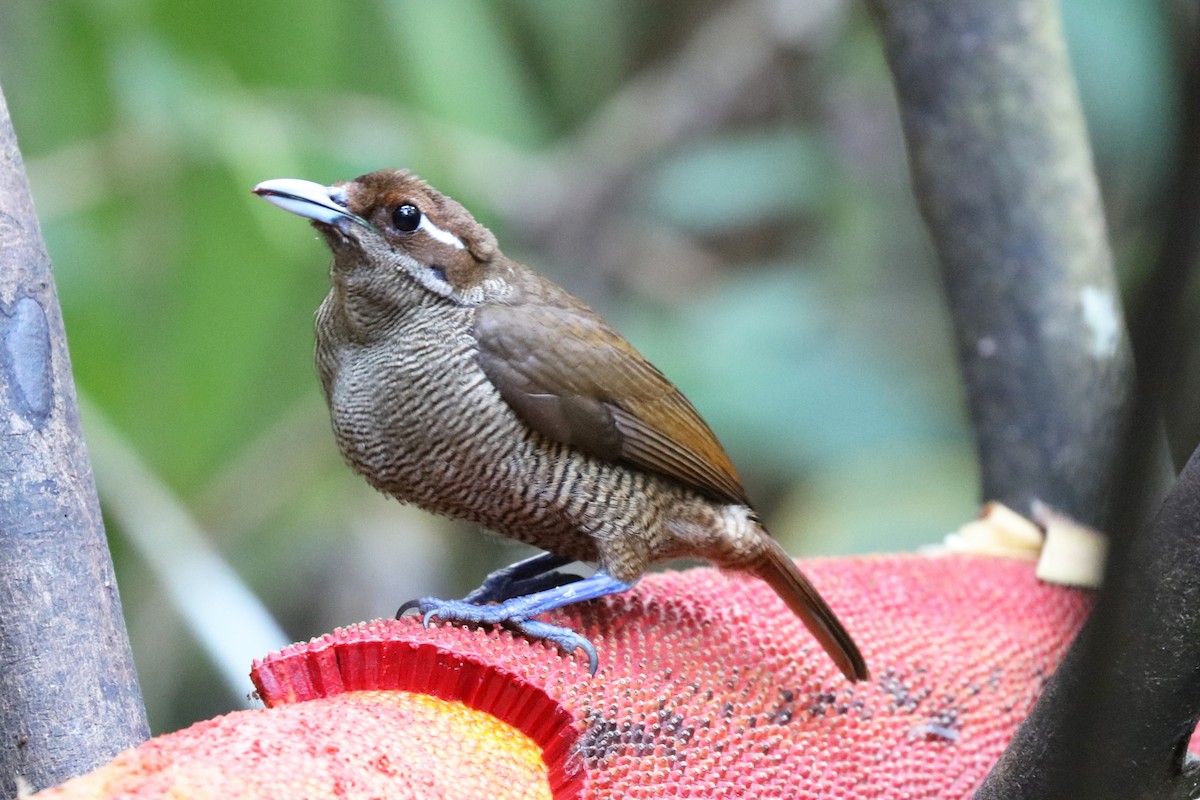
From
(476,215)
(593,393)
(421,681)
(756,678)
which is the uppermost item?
(476,215)

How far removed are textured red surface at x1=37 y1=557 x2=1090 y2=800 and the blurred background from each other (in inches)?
63.0

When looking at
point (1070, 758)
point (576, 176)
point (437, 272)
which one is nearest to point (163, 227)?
point (576, 176)

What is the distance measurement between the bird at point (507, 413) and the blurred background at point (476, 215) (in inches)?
57.1

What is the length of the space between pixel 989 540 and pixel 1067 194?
0.74m

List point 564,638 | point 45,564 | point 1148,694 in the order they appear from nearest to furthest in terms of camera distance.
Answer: point 1148,694 < point 45,564 < point 564,638

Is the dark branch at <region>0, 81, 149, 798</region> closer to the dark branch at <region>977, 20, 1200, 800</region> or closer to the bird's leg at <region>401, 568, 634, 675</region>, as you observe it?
the bird's leg at <region>401, 568, 634, 675</region>

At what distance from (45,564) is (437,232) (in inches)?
30.8

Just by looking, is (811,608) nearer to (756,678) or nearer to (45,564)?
(756,678)

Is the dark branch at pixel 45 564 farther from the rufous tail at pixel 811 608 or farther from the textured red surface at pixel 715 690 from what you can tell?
the rufous tail at pixel 811 608

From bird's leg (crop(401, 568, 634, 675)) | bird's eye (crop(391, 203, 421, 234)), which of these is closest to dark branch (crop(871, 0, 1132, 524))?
bird's leg (crop(401, 568, 634, 675))

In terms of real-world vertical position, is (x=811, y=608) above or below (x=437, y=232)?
below

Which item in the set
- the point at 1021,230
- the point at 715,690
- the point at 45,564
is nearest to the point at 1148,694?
the point at 715,690

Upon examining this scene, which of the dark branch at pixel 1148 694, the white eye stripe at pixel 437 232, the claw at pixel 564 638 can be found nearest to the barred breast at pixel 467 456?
the white eye stripe at pixel 437 232

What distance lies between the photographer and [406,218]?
6.33ft
